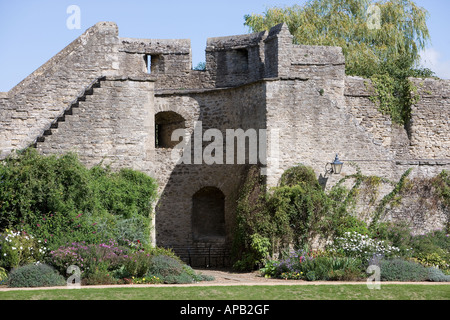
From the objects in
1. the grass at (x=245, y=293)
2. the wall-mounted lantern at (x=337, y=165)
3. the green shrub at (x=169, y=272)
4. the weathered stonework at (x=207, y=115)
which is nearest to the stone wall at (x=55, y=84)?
the weathered stonework at (x=207, y=115)

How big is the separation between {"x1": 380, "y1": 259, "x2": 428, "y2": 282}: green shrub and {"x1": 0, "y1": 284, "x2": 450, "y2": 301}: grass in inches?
54.5

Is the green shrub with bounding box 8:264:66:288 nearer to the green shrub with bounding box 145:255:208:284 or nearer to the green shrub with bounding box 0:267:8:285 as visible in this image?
the green shrub with bounding box 0:267:8:285

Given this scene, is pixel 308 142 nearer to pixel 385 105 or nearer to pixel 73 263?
pixel 385 105

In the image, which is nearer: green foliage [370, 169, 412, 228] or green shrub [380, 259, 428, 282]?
green shrub [380, 259, 428, 282]

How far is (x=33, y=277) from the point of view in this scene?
13.6 meters

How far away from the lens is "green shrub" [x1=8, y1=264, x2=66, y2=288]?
44.2 ft

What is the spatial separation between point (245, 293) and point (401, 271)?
4336mm

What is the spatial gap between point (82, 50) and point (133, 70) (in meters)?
1.68

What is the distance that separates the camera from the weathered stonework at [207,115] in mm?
17828

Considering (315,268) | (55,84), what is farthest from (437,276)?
(55,84)

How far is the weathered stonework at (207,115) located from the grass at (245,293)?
17.3 feet

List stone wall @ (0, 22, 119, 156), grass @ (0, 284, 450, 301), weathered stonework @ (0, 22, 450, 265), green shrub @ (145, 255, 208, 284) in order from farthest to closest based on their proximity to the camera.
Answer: stone wall @ (0, 22, 119, 156)
weathered stonework @ (0, 22, 450, 265)
green shrub @ (145, 255, 208, 284)
grass @ (0, 284, 450, 301)

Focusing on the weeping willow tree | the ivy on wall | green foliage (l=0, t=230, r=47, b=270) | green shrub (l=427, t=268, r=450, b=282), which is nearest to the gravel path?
green shrub (l=427, t=268, r=450, b=282)
